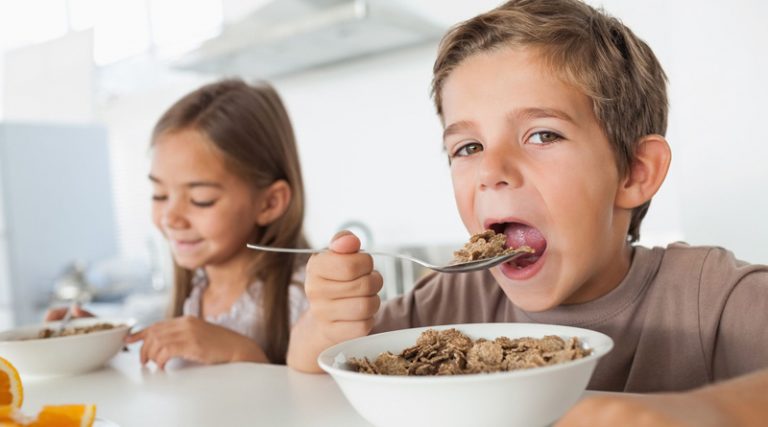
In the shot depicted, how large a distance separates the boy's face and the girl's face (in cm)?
77

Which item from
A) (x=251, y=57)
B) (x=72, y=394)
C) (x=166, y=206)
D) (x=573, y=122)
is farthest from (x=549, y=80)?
(x=251, y=57)

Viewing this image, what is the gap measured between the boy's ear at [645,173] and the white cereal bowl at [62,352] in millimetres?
771

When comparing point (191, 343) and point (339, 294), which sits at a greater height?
point (339, 294)

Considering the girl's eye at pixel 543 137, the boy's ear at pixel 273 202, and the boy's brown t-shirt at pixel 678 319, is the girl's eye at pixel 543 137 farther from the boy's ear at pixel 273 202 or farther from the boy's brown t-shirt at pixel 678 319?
the boy's ear at pixel 273 202

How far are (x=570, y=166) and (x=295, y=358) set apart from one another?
44 cm

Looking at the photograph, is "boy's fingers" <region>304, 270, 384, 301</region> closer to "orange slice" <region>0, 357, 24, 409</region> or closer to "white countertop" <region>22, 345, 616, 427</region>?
"white countertop" <region>22, 345, 616, 427</region>

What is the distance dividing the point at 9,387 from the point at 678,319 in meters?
0.81

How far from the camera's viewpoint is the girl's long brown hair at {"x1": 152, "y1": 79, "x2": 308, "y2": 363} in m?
1.49

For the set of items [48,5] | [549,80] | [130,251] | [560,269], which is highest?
[48,5]

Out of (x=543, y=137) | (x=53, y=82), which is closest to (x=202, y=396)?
(x=543, y=137)

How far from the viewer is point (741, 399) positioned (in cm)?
39

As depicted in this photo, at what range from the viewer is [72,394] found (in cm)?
87

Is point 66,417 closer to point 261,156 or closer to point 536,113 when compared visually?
point 536,113

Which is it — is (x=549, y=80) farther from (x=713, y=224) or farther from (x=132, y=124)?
(x=132, y=124)
